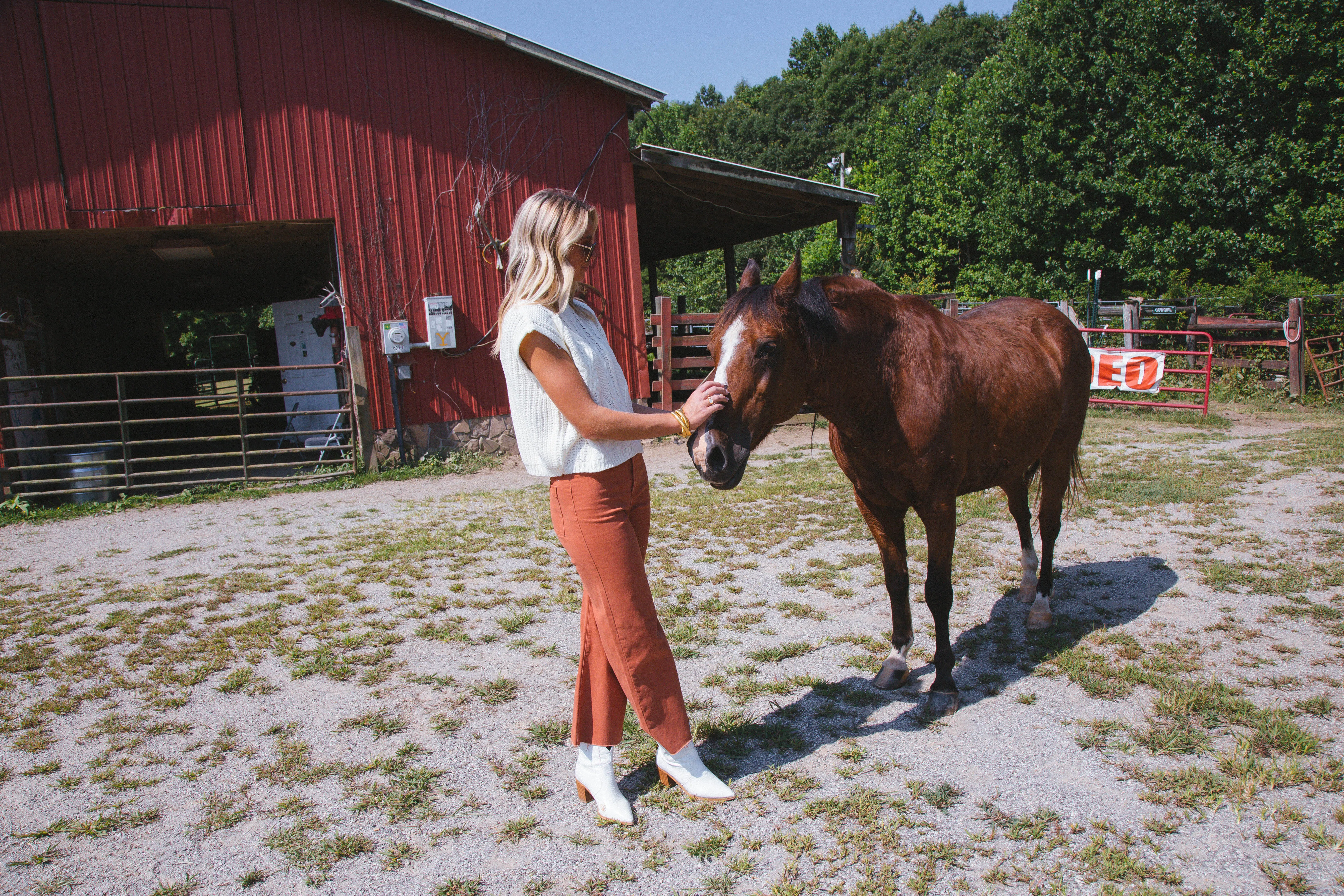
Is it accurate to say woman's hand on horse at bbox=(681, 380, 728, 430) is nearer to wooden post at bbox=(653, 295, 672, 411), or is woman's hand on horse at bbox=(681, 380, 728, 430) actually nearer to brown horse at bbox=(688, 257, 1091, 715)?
brown horse at bbox=(688, 257, 1091, 715)

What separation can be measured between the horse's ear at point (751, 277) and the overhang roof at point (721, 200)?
7.41m

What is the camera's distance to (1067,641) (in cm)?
378

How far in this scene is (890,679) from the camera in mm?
3354

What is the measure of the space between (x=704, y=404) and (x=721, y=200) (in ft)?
35.8

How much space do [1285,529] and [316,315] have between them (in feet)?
42.4

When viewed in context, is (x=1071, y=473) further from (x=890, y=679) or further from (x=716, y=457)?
(x=716, y=457)

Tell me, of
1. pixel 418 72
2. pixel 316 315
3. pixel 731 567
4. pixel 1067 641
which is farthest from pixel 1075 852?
pixel 316 315

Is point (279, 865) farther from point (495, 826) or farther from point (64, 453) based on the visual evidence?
point (64, 453)

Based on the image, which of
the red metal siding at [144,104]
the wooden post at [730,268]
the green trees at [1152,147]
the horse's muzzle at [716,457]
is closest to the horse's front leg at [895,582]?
the horse's muzzle at [716,457]

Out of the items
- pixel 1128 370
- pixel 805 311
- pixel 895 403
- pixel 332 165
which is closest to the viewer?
pixel 805 311

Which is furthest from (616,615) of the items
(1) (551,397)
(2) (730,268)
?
(2) (730,268)

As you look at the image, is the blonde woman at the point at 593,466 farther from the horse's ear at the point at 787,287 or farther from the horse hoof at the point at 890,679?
the horse hoof at the point at 890,679

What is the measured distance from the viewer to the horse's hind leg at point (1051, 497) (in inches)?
161

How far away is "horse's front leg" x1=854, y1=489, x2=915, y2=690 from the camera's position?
336cm
